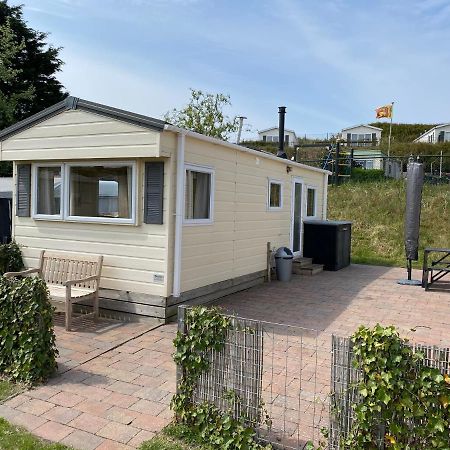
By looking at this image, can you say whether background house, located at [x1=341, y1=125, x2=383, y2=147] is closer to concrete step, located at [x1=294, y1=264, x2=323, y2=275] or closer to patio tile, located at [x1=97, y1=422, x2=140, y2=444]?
concrete step, located at [x1=294, y1=264, x2=323, y2=275]

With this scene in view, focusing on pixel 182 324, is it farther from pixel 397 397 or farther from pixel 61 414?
pixel 397 397

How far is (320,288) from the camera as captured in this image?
8.82 meters

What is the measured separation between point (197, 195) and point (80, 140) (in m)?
1.79

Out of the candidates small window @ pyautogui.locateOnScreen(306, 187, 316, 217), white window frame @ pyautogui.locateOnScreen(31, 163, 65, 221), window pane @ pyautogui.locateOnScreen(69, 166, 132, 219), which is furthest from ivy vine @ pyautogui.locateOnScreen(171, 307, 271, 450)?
small window @ pyautogui.locateOnScreen(306, 187, 316, 217)

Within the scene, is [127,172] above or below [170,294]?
above

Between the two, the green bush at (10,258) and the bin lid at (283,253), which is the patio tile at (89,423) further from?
the bin lid at (283,253)

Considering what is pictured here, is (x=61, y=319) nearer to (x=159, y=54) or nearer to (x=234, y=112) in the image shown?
(x=159, y=54)

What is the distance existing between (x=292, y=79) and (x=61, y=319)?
13.2 m

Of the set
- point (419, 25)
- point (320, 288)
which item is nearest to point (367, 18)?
point (419, 25)

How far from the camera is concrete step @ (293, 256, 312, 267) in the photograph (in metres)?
10.5

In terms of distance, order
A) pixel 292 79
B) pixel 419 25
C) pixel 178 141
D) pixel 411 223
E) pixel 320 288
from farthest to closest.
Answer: pixel 292 79, pixel 411 223, pixel 320 288, pixel 419 25, pixel 178 141

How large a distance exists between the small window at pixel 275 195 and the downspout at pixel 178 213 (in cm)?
359

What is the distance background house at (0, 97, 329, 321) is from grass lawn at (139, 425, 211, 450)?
9.15 ft

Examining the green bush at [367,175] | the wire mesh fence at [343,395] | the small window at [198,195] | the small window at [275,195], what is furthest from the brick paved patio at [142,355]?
the green bush at [367,175]
